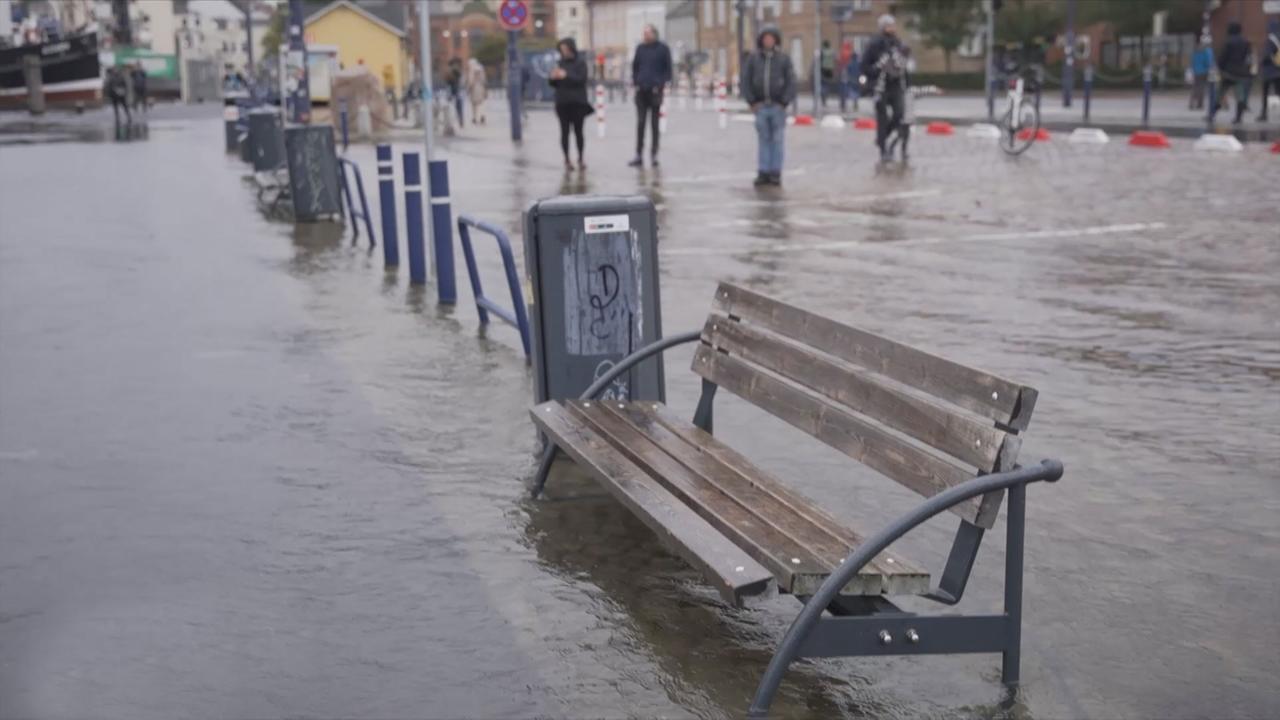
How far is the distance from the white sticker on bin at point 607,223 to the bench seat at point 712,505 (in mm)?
740

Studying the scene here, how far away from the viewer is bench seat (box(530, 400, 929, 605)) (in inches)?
167

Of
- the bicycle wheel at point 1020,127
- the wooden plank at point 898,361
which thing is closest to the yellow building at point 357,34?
the bicycle wheel at point 1020,127

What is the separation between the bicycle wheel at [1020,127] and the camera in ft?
84.2

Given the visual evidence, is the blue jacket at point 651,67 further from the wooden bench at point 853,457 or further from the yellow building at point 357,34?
the yellow building at point 357,34

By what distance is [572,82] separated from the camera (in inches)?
910

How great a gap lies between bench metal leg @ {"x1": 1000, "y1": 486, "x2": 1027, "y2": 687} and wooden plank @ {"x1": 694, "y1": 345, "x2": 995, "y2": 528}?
0.09m

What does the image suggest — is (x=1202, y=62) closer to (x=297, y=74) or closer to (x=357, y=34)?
(x=297, y=74)

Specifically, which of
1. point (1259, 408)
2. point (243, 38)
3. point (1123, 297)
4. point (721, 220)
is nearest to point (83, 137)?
point (721, 220)

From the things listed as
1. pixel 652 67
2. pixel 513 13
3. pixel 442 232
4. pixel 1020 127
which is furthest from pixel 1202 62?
pixel 442 232

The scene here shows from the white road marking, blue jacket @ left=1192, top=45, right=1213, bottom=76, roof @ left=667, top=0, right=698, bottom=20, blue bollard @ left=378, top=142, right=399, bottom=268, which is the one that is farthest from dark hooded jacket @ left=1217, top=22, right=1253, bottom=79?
roof @ left=667, top=0, right=698, bottom=20

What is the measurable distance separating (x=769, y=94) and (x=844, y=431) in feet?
52.2

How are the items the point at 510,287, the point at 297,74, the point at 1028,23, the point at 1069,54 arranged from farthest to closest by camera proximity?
the point at 1028,23
the point at 1069,54
the point at 297,74
the point at 510,287

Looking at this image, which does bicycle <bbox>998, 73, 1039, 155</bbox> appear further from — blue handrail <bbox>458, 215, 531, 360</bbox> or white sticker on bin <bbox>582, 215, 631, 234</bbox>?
white sticker on bin <bbox>582, 215, 631, 234</bbox>

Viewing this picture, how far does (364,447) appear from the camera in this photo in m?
7.47
